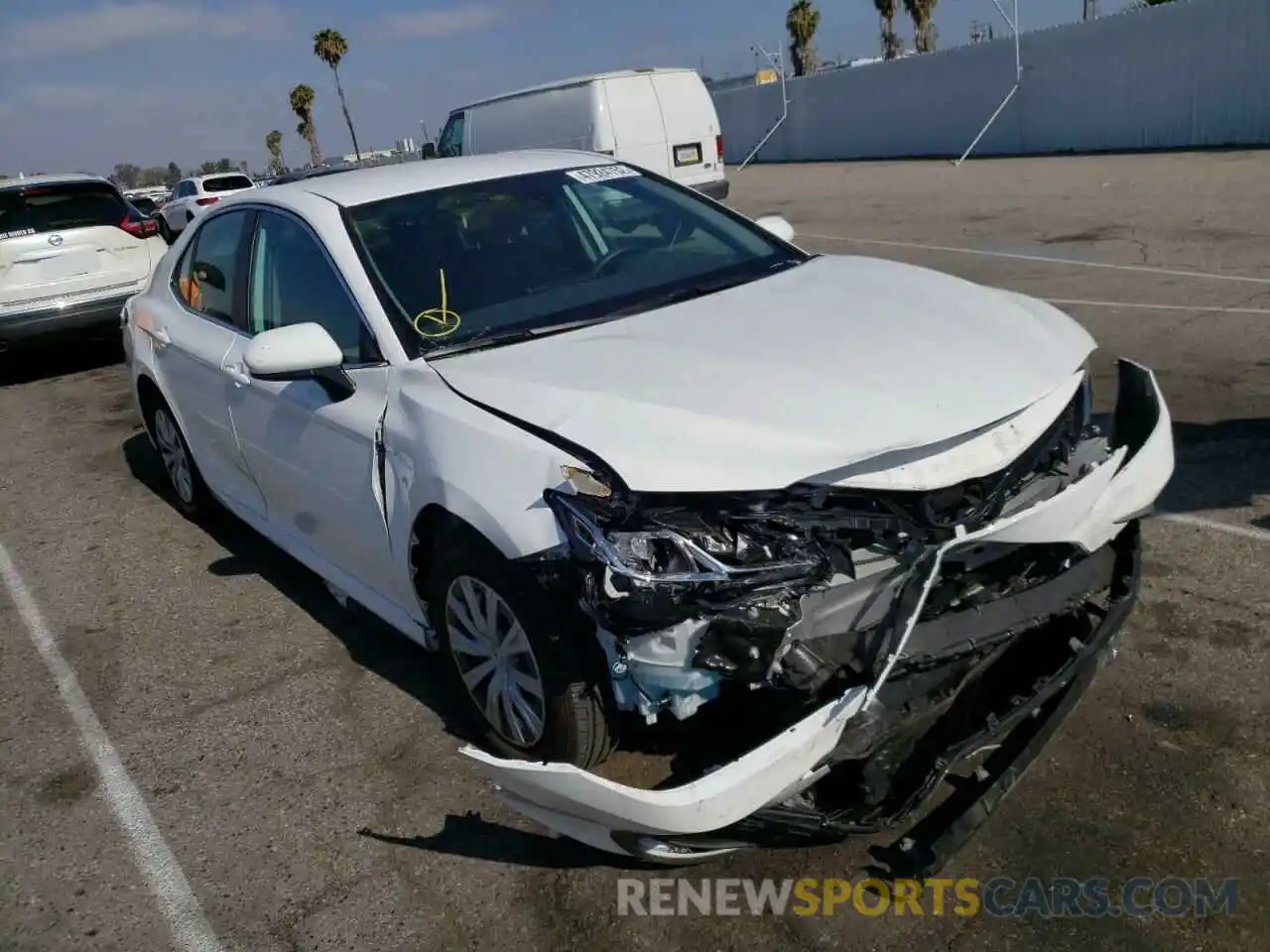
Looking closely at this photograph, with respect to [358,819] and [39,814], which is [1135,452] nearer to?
[358,819]

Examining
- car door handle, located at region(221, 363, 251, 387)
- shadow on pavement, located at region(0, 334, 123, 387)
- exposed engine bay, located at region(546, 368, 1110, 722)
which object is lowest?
shadow on pavement, located at region(0, 334, 123, 387)

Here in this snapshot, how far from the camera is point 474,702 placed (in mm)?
3426

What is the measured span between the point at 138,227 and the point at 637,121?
7.34 metres

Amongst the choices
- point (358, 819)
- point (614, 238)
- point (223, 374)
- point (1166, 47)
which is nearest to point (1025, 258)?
point (614, 238)

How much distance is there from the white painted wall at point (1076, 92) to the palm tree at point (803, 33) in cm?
1622

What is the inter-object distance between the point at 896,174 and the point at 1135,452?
21.3 metres

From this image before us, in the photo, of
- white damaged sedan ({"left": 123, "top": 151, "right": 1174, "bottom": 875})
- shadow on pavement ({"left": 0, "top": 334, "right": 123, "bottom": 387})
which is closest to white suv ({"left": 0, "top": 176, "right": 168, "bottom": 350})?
shadow on pavement ({"left": 0, "top": 334, "right": 123, "bottom": 387})

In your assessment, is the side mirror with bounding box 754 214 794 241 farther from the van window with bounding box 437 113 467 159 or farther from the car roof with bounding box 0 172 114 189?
the van window with bounding box 437 113 467 159

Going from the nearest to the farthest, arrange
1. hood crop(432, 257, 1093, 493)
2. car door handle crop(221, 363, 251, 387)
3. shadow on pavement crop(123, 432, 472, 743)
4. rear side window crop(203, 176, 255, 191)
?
hood crop(432, 257, 1093, 493) < shadow on pavement crop(123, 432, 472, 743) < car door handle crop(221, 363, 251, 387) < rear side window crop(203, 176, 255, 191)

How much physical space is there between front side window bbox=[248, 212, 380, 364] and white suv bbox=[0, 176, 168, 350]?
20.9ft

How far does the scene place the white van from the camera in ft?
51.1

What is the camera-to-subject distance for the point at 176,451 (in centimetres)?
591

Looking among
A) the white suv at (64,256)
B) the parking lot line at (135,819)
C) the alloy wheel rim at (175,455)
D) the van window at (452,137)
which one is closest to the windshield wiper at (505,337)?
the parking lot line at (135,819)

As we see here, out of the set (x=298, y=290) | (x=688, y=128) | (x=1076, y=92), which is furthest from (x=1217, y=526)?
(x=1076, y=92)
